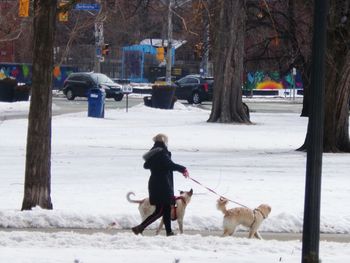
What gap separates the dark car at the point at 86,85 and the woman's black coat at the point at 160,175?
40.3m

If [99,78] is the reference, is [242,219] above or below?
below

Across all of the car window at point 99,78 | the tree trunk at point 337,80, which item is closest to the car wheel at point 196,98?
the car window at point 99,78

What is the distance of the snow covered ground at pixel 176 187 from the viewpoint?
372 inches

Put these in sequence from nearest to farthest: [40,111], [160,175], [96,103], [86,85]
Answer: [160,175]
[40,111]
[96,103]
[86,85]

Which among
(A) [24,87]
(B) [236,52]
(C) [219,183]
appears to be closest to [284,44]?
(B) [236,52]

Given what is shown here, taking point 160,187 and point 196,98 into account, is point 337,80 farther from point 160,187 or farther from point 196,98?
point 196,98

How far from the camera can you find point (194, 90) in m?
53.5

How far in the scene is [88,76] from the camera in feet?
171

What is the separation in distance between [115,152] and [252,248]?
12989mm

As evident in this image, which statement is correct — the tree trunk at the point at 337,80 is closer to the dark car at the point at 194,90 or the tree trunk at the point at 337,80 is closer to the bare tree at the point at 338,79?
the bare tree at the point at 338,79

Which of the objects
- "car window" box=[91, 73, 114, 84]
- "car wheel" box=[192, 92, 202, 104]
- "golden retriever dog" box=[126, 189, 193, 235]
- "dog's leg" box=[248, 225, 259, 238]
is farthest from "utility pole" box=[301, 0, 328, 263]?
"car wheel" box=[192, 92, 202, 104]

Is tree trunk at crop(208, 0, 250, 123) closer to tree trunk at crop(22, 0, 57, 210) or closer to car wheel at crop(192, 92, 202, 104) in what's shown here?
car wheel at crop(192, 92, 202, 104)

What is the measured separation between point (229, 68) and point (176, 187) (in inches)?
774

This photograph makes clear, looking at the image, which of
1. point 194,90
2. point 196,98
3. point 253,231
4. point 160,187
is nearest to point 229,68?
point 194,90
